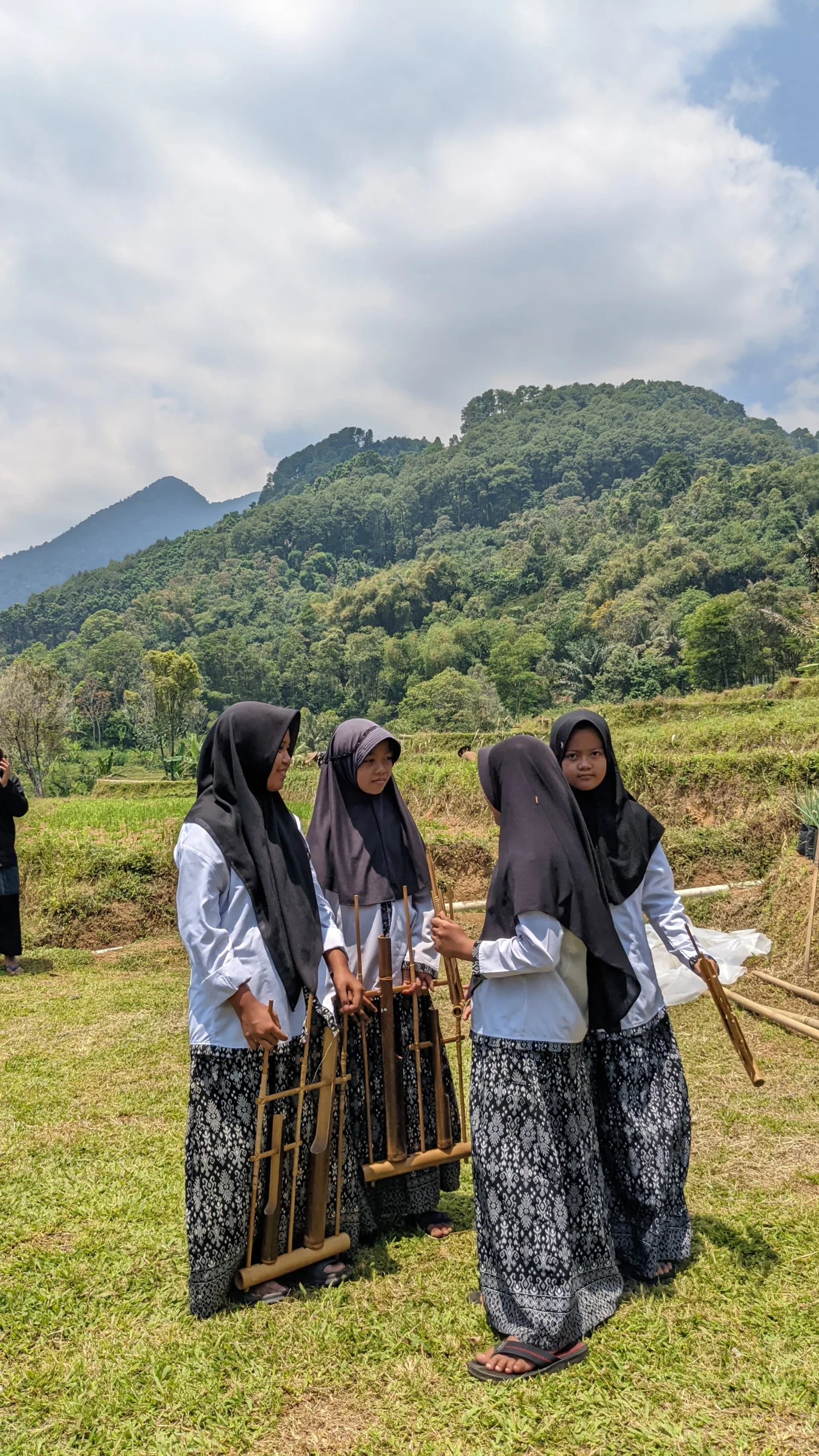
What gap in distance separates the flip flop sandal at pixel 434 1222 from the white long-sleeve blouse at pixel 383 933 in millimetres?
791

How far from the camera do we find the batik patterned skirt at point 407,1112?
3.04 m

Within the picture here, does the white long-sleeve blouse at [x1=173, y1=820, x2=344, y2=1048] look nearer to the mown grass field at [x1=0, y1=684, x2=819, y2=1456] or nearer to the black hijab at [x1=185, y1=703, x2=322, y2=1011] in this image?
the black hijab at [x1=185, y1=703, x2=322, y2=1011]

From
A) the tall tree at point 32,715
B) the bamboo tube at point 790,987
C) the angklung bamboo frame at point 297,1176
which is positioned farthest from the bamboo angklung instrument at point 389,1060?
the tall tree at point 32,715

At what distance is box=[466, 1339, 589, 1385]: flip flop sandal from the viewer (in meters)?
2.26

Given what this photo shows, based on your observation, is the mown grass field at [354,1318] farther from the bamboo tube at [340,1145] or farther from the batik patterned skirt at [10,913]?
the batik patterned skirt at [10,913]

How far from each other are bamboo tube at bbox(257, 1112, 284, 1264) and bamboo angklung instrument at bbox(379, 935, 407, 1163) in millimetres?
420

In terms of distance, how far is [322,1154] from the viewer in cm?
258

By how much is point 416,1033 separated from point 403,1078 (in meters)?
0.18

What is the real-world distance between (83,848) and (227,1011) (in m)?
6.88

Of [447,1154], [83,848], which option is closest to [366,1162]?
[447,1154]

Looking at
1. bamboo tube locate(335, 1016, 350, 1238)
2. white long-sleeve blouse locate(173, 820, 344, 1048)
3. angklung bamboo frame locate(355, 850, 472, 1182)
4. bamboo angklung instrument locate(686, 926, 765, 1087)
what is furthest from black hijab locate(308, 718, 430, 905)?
bamboo angklung instrument locate(686, 926, 765, 1087)

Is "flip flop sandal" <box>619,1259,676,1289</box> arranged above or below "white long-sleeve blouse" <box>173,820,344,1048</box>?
below

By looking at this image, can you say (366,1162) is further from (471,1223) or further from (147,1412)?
(147,1412)

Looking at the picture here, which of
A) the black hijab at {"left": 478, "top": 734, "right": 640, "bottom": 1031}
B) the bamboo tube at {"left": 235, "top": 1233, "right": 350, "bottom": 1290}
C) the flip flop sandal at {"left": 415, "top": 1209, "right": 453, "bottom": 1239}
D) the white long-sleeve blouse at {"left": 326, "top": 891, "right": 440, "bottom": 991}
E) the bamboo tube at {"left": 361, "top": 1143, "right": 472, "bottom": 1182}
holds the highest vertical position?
the black hijab at {"left": 478, "top": 734, "right": 640, "bottom": 1031}
